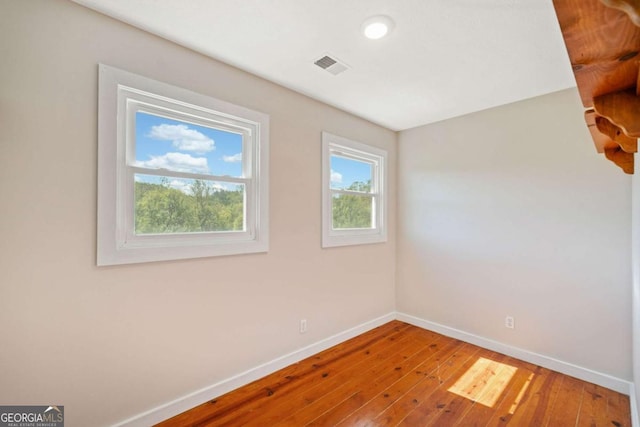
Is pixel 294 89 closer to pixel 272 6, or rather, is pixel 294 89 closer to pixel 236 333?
pixel 272 6

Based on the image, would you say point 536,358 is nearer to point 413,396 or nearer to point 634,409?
point 634,409

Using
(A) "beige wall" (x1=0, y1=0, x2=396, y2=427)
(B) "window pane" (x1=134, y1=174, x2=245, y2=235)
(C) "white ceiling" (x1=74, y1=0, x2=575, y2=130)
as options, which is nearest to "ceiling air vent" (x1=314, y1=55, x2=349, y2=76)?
(C) "white ceiling" (x1=74, y1=0, x2=575, y2=130)

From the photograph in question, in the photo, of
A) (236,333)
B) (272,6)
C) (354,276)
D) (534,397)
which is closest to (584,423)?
(534,397)

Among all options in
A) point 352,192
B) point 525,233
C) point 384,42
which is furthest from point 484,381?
point 384,42

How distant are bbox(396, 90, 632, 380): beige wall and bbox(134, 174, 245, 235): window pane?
233 cm

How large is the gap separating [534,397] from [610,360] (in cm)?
75

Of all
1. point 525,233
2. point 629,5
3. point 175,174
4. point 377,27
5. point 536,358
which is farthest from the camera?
point 525,233

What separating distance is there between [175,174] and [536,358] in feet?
11.3

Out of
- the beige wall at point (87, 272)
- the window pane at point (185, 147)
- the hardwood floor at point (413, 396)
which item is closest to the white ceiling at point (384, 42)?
the beige wall at point (87, 272)

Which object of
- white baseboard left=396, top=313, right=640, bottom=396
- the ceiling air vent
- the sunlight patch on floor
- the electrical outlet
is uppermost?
the ceiling air vent

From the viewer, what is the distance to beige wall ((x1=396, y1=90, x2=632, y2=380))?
231 centimetres

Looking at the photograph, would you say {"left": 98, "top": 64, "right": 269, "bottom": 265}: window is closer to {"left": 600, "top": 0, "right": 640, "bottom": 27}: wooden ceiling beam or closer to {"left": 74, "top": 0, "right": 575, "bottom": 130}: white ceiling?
{"left": 74, "top": 0, "right": 575, "bottom": 130}: white ceiling

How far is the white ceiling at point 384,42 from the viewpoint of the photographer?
161 cm

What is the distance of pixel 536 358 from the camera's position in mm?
2617
